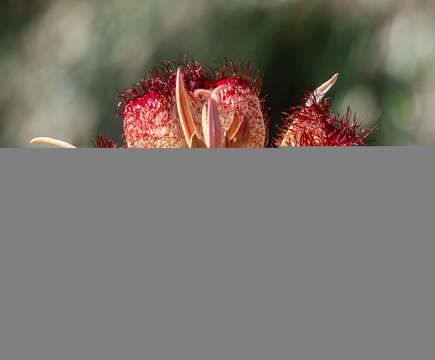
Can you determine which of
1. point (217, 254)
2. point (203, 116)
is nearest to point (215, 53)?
point (203, 116)

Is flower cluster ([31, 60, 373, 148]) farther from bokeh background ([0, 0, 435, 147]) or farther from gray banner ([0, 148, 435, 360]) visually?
bokeh background ([0, 0, 435, 147])

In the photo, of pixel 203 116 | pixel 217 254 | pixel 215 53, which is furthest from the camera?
pixel 215 53

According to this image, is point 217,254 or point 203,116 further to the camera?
point 203,116

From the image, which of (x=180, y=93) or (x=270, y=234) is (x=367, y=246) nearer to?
(x=270, y=234)

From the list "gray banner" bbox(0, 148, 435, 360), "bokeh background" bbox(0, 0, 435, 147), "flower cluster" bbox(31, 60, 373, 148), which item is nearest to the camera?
"gray banner" bbox(0, 148, 435, 360)

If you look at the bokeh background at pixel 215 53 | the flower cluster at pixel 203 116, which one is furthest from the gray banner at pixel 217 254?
the bokeh background at pixel 215 53

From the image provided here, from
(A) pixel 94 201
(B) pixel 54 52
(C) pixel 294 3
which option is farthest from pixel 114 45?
(A) pixel 94 201

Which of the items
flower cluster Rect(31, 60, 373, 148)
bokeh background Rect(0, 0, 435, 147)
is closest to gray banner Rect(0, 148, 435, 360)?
flower cluster Rect(31, 60, 373, 148)

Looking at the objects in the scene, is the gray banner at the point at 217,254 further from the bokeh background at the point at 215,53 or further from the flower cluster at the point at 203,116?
the bokeh background at the point at 215,53

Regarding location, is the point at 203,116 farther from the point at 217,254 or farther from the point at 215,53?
the point at 215,53
